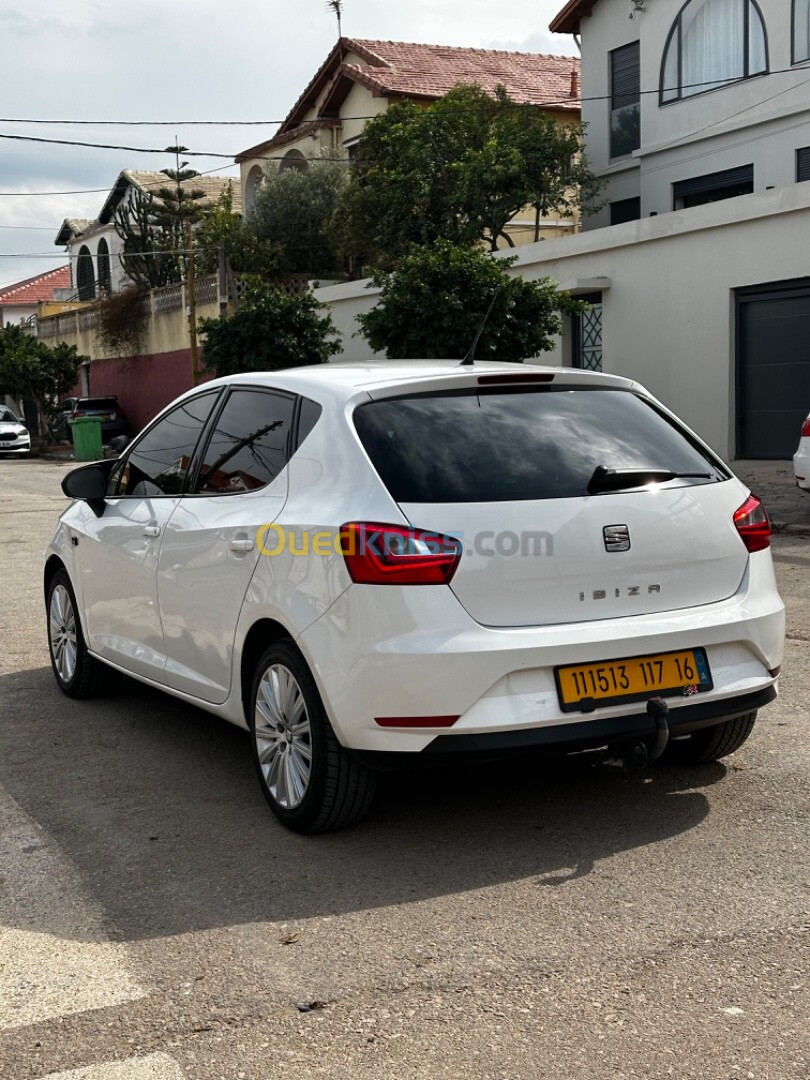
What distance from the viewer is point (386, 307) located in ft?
65.5

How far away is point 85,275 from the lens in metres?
63.5

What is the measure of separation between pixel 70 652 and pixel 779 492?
10.5 m

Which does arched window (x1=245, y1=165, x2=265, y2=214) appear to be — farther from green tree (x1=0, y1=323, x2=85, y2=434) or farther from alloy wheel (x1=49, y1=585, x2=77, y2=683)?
alloy wheel (x1=49, y1=585, x2=77, y2=683)

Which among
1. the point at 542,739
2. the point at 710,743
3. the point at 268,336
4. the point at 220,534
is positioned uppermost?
the point at 268,336

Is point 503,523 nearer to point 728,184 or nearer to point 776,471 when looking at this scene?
point 776,471

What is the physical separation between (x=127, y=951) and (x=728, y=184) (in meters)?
25.1

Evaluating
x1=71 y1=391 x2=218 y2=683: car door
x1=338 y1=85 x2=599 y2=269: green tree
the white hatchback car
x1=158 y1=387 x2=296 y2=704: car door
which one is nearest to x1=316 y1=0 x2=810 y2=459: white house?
x1=338 y1=85 x2=599 y2=269: green tree

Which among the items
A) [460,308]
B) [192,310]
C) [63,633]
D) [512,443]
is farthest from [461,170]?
[512,443]

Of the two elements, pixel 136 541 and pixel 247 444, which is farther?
pixel 136 541

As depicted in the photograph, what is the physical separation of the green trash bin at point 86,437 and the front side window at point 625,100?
15.2m

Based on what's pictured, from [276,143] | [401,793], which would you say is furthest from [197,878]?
[276,143]

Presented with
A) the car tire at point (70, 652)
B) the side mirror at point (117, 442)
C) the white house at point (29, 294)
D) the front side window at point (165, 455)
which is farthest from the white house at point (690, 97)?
the white house at point (29, 294)

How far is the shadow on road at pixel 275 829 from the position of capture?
409cm

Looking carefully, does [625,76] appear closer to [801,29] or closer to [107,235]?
[801,29]
